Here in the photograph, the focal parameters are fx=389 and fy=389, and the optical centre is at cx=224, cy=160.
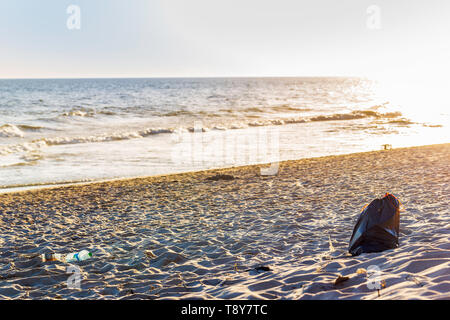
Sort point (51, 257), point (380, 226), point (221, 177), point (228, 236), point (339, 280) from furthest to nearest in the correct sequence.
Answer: point (221, 177), point (228, 236), point (51, 257), point (380, 226), point (339, 280)

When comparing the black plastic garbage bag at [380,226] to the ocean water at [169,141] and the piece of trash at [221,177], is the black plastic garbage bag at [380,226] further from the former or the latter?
the ocean water at [169,141]

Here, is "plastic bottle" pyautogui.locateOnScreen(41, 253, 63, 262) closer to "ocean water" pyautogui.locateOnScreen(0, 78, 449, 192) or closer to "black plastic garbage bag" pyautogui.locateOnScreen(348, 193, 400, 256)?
"black plastic garbage bag" pyautogui.locateOnScreen(348, 193, 400, 256)

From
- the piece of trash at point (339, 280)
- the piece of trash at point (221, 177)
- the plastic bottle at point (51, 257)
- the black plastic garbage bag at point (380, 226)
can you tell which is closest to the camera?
the piece of trash at point (339, 280)

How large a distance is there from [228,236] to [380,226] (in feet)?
8.35

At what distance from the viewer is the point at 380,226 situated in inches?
201

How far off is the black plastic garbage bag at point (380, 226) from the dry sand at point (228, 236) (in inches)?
7.6

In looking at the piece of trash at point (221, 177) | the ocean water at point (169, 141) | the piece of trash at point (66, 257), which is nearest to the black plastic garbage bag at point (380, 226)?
the piece of trash at point (66, 257)

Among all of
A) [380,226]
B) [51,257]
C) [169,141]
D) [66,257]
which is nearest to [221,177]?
[66,257]

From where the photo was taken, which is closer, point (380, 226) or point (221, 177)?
point (380, 226)

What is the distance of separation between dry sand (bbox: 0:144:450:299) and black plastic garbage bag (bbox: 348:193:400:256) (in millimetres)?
194

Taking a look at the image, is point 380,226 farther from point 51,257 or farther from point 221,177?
point 221,177

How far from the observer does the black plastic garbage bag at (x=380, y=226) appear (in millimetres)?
5105

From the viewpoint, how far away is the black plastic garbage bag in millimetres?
5105
